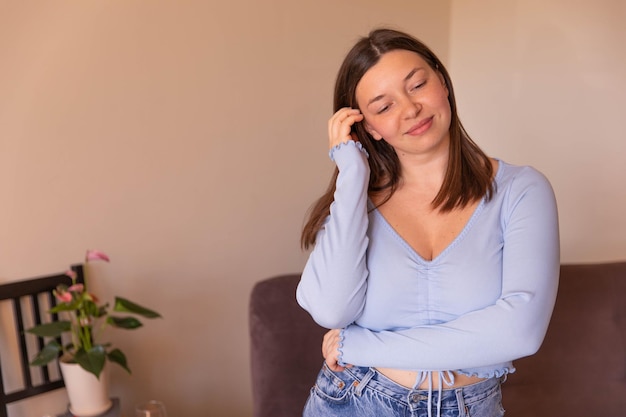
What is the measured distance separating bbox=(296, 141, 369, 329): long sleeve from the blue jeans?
0.43ft

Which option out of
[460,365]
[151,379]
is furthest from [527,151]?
[151,379]

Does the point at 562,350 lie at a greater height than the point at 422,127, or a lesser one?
lesser

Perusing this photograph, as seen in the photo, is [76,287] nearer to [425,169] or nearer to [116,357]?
[116,357]

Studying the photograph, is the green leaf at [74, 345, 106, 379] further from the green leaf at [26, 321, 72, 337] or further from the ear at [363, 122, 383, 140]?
the ear at [363, 122, 383, 140]

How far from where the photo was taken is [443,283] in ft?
3.86

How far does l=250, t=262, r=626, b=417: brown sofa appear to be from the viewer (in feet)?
6.06

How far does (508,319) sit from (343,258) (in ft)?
1.10

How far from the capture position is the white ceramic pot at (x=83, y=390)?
1.62 metres

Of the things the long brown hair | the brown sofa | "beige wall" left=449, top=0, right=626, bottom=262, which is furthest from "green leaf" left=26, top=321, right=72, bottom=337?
"beige wall" left=449, top=0, right=626, bottom=262

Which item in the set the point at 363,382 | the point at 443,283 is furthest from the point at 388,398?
the point at 443,283

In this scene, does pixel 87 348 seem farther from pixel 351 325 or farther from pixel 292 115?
pixel 292 115

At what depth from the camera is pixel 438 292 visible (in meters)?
1.18

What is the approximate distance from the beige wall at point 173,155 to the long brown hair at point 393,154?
2.46 feet

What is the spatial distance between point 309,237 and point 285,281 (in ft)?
1.97
